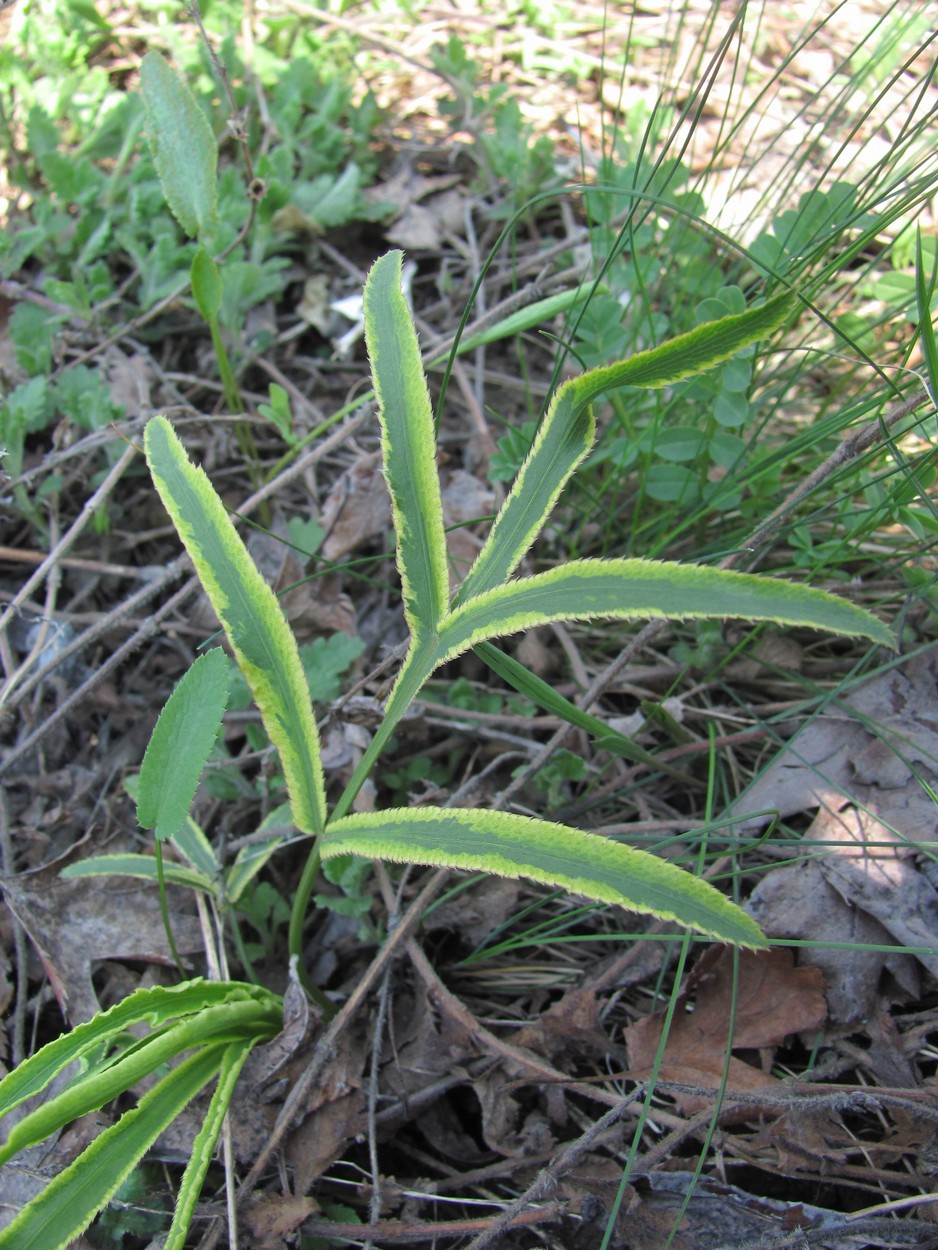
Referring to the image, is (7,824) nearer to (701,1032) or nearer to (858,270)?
(701,1032)

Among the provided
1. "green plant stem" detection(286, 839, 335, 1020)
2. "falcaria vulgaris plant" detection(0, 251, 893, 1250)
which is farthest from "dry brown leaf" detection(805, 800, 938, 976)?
"green plant stem" detection(286, 839, 335, 1020)

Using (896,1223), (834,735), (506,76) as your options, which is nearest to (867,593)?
(834,735)

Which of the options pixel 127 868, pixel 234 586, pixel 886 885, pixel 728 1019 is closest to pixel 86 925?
Result: pixel 127 868

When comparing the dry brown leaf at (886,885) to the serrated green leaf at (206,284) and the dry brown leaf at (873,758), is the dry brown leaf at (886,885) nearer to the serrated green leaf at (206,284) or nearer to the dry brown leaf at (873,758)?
the dry brown leaf at (873,758)

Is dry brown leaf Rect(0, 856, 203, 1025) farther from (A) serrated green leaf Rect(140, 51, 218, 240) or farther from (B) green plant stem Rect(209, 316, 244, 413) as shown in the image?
(A) serrated green leaf Rect(140, 51, 218, 240)

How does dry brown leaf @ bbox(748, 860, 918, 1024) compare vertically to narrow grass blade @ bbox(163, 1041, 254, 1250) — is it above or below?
above

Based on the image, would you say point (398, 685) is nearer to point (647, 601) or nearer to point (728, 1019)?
point (647, 601)
